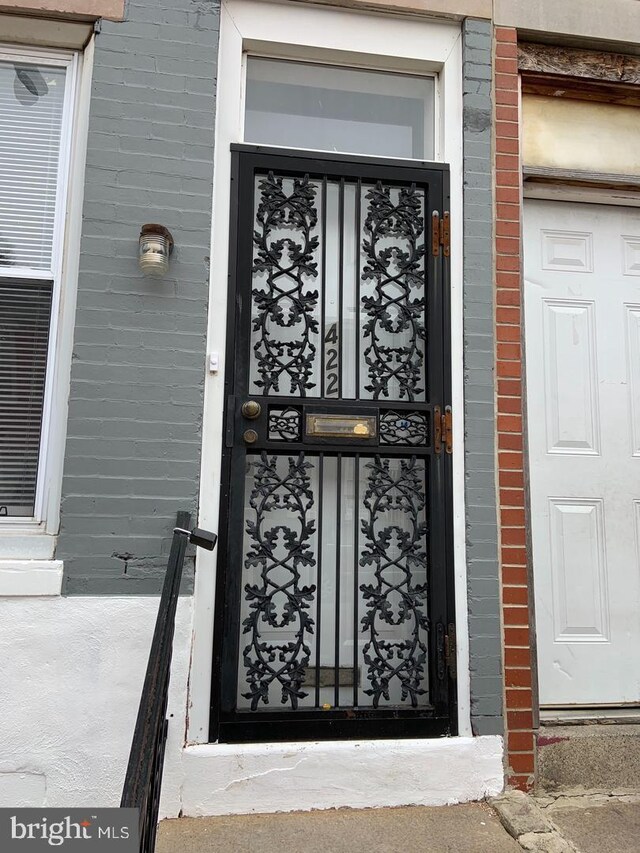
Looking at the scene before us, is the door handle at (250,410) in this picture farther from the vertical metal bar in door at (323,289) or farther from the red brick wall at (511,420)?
the red brick wall at (511,420)

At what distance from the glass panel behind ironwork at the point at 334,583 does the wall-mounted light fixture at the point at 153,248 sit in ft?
2.83

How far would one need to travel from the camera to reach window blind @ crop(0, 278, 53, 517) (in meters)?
2.79

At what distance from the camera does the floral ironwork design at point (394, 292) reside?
9.84ft

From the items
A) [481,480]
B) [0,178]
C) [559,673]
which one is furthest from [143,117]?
[559,673]

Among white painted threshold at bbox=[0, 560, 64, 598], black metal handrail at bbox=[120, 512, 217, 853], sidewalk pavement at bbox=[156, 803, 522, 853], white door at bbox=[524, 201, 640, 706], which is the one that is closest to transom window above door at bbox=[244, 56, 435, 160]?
white door at bbox=[524, 201, 640, 706]

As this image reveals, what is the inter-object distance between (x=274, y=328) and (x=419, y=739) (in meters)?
1.79

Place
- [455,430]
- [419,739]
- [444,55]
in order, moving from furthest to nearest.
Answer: [444,55] < [455,430] < [419,739]

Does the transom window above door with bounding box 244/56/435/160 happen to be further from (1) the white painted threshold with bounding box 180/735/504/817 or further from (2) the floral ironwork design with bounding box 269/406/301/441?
(1) the white painted threshold with bounding box 180/735/504/817

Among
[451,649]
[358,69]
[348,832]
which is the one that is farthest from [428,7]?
[348,832]

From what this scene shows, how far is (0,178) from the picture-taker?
2.95 m

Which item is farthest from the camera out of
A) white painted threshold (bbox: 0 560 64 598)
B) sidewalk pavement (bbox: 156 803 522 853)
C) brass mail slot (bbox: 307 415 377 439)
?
brass mail slot (bbox: 307 415 377 439)

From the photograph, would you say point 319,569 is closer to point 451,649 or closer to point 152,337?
point 451,649

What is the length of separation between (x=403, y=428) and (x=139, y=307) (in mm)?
1206

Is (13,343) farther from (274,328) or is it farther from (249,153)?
(249,153)
